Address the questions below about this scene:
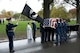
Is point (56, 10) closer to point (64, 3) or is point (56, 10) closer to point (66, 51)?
point (64, 3)

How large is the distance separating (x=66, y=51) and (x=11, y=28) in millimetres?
3208

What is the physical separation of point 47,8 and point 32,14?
411 inches

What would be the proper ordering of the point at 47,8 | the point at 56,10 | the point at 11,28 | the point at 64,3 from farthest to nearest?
1. the point at 56,10
2. the point at 64,3
3. the point at 47,8
4. the point at 11,28

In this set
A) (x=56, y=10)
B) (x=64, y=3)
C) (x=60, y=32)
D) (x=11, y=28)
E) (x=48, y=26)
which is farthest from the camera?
(x=56, y=10)

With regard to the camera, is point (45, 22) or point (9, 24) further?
point (45, 22)

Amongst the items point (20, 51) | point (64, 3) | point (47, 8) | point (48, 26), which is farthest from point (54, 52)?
point (64, 3)

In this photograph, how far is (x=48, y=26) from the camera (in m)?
22.9

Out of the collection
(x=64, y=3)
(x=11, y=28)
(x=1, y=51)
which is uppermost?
(x=64, y=3)

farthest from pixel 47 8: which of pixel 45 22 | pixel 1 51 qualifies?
pixel 1 51

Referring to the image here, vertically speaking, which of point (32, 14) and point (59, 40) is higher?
point (32, 14)

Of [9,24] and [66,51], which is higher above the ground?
[9,24]

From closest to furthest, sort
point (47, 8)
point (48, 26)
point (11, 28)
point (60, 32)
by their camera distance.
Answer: point (11, 28), point (60, 32), point (48, 26), point (47, 8)

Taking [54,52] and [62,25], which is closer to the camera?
[54,52]

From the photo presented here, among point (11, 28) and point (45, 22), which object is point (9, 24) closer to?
point (11, 28)
